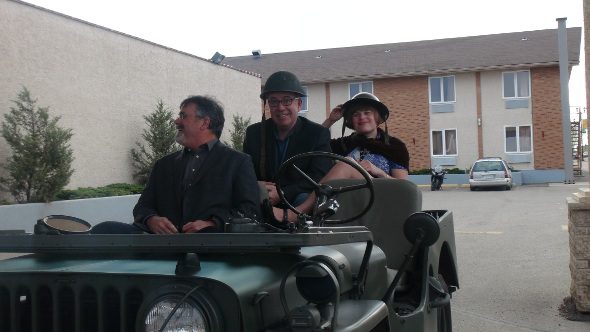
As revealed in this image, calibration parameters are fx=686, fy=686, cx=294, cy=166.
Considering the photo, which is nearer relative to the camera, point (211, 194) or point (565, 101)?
point (211, 194)

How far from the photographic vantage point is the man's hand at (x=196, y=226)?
3520 millimetres

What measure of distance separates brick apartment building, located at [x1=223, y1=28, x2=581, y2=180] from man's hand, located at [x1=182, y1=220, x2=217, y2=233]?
3480 cm

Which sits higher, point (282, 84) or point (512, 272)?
point (282, 84)

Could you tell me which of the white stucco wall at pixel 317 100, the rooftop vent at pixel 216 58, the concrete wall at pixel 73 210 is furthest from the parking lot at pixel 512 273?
the white stucco wall at pixel 317 100

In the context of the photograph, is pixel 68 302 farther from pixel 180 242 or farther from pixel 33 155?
pixel 33 155

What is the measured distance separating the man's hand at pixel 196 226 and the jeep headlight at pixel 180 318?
3.98 ft

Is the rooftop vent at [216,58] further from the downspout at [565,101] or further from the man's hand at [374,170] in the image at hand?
the man's hand at [374,170]

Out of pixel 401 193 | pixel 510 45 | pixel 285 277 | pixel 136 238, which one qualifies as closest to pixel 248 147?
pixel 401 193

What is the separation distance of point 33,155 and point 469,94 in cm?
2854

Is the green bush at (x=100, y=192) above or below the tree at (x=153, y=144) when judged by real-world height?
below

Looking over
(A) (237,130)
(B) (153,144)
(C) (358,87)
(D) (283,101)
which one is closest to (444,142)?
(C) (358,87)

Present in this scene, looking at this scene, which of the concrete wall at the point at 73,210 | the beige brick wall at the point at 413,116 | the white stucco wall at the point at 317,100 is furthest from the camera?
the white stucco wall at the point at 317,100

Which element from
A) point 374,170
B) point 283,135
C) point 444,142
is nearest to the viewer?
point 374,170

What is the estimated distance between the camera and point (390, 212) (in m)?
4.39
